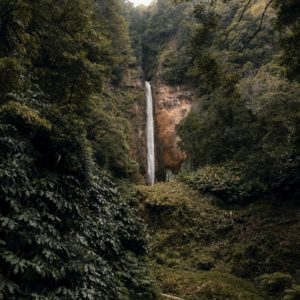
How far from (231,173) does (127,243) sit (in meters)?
8.72

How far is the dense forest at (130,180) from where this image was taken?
5.31m

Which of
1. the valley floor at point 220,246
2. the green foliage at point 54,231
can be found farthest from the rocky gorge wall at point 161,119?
the green foliage at point 54,231

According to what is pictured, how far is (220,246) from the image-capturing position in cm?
1273

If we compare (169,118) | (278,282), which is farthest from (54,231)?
(169,118)

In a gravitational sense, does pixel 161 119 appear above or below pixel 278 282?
above

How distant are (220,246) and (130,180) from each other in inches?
285

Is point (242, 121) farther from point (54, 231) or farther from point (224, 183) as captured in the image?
point (54, 231)

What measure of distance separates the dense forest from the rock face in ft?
20.6

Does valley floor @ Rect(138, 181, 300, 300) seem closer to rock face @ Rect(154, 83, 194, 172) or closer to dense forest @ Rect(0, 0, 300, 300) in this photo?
dense forest @ Rect(0, 0, 300, 300)

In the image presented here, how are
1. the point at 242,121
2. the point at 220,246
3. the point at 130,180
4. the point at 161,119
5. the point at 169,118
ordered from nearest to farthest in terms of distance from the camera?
the point at 220,246 < the point at 242,121 < the point at 130,180 < the point at 169,118 < the point at 161,119

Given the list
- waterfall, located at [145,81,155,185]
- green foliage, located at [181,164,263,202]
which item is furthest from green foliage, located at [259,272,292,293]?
waterfall, located at [145,81,155,185]

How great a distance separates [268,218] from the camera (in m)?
13.0

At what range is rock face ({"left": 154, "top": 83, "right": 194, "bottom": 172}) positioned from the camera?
1060 inches

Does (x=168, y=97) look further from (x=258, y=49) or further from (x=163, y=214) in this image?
(x=163, y=214)
